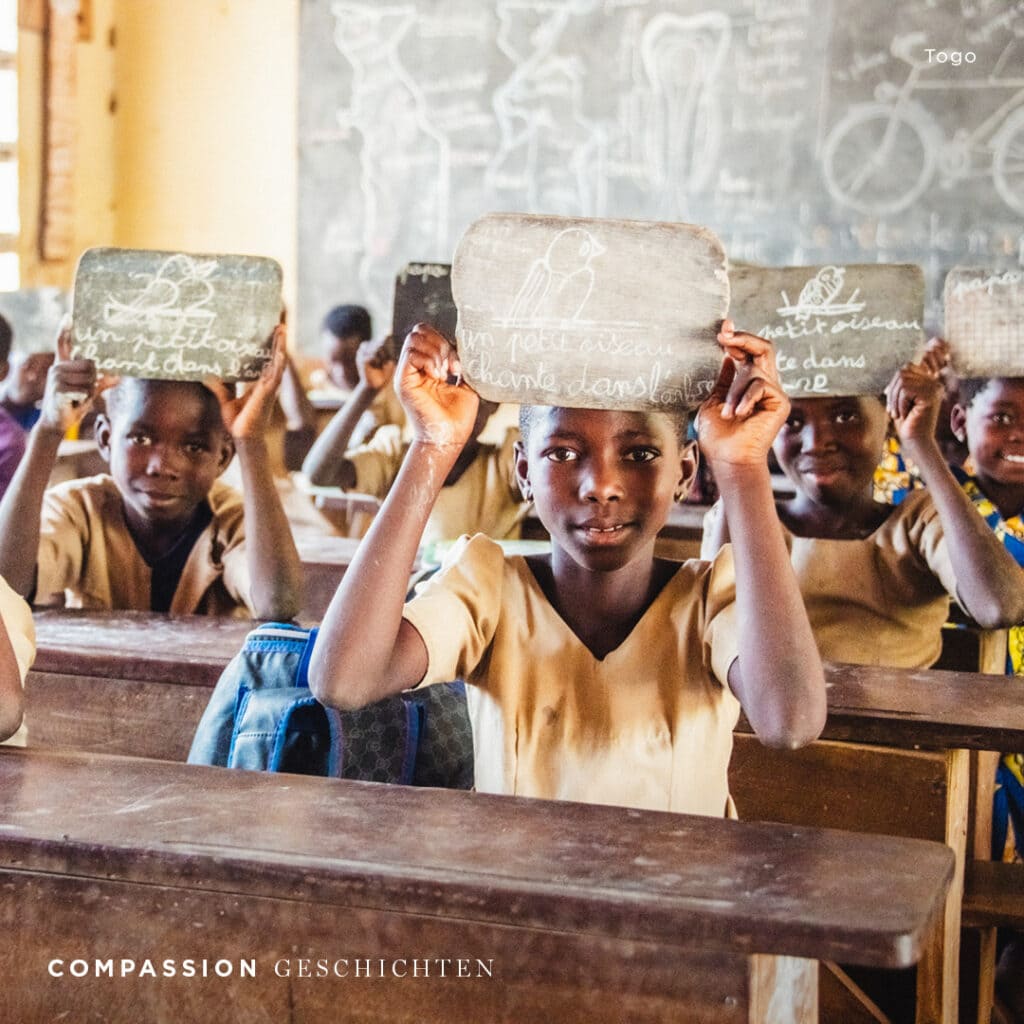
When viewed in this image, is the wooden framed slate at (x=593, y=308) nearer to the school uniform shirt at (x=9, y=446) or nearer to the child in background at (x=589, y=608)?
the child in background at (x=589, y=608)

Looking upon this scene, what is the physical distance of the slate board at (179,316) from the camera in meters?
2.55

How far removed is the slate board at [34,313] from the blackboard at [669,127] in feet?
9.87

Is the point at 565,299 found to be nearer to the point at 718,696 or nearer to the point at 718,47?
the point at 718,696

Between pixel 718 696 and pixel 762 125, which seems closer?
pixel 718 696

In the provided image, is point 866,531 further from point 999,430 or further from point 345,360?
point 345,360

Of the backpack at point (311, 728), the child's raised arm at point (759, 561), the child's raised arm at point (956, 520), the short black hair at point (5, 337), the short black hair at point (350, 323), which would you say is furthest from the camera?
the short black hair at point (350, 323)

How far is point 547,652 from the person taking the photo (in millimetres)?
1697

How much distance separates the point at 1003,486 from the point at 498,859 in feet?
6.69

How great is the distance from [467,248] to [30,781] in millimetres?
759

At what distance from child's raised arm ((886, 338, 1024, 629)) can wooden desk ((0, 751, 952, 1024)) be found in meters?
1.32

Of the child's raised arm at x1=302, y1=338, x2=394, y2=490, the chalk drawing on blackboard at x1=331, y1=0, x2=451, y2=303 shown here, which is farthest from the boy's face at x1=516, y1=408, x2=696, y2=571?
the chalk drawing on blackboard at x1=331, y1=0, x2=451, y2=303

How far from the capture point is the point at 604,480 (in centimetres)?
163

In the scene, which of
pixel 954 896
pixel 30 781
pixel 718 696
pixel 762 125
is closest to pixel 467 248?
pixel 718 696

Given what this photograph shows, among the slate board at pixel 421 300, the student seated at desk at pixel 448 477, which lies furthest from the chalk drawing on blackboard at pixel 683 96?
the slate board at pixel 421 300
